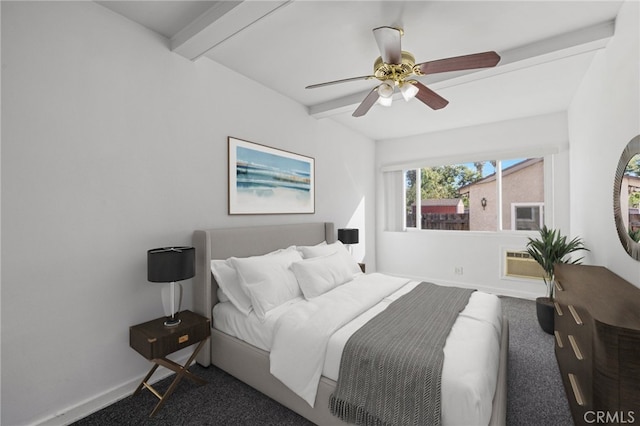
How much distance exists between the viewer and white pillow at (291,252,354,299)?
2.55 meters

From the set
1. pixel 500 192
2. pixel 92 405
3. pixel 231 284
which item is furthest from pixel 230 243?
pixel 500 192

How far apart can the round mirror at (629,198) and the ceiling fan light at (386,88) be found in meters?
1.58

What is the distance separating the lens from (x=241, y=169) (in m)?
2.94

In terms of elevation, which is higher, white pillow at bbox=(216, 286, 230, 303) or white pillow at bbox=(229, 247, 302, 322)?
white pillow at bbox=(229, 247, 302, 322)

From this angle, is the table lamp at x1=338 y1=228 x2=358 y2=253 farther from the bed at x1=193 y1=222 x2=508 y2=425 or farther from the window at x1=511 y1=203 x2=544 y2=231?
the window at x1=511 y1=203 x2=544 y2=231

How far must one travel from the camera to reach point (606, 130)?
2.32 metres

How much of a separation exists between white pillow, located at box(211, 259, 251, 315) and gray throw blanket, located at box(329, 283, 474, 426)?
0.98 m

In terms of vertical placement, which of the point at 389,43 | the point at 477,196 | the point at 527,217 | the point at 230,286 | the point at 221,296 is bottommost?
the point at 221,296


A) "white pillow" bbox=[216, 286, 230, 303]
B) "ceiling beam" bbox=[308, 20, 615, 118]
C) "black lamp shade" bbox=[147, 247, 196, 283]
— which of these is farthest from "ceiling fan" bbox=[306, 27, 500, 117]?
"white pillow" bbox=[216, 286, 230, 303]

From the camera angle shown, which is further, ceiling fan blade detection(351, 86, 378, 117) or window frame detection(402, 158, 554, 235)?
window frame detection(402, 158, 554, 235)

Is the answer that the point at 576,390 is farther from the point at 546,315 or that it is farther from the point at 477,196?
the point at 477,196

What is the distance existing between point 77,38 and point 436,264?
5.21 m

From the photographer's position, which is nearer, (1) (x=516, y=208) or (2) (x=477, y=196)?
(1) (x=516, y=208)

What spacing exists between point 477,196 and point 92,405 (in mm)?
5239
